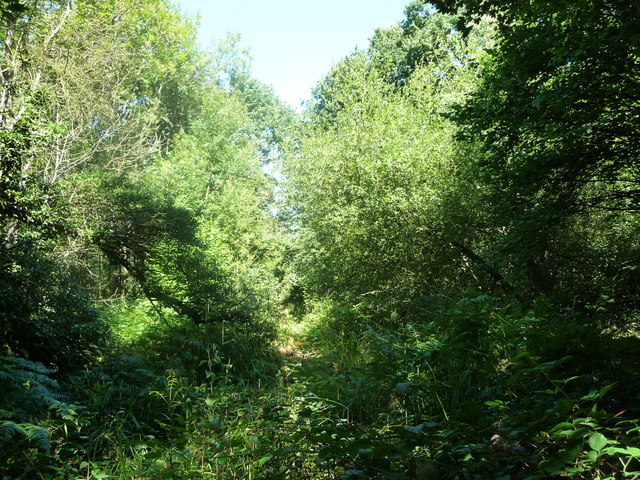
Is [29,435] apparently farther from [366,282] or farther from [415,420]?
[366,282]

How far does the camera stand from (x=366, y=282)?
42.6ft

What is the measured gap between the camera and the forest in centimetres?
283

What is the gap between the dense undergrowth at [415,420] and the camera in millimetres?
2250

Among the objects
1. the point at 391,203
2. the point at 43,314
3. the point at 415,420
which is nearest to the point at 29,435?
the point at 415,420

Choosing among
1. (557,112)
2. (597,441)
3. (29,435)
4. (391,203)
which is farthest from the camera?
(391,203)

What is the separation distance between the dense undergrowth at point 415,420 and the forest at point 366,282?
3 cm

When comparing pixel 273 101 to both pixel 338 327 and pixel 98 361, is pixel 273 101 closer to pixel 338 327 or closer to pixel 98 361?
pixel 338 327

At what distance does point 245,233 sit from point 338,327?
8.88m

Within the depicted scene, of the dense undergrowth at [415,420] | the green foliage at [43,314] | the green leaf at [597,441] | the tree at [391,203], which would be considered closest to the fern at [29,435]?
the dense undergrowth at [415,420]

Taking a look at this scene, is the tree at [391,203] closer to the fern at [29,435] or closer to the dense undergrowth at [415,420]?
the dense undergrowth at [415,420]

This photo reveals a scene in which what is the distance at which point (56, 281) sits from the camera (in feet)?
24.9

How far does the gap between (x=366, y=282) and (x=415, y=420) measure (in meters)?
9.75

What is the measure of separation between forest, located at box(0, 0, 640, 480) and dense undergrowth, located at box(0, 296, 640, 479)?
A: 28 millimetres

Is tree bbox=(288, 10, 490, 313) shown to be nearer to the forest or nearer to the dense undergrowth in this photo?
the forest
